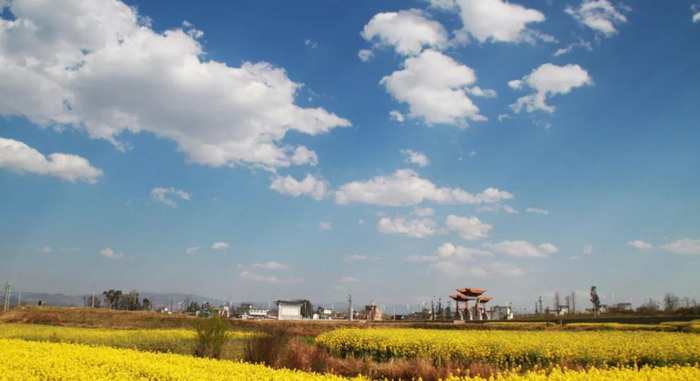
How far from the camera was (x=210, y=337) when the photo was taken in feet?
56.3

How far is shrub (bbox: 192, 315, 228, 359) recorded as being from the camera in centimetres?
1711

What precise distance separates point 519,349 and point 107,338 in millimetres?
19029

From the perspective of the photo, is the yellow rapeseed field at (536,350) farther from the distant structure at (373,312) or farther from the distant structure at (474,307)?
the distant structure at (373,312)

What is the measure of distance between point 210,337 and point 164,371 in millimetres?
8854

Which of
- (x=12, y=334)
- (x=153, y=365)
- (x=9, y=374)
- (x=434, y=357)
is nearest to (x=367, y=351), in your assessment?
(x=434, y=357)

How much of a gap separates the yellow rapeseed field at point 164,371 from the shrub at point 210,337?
5828 millimetres

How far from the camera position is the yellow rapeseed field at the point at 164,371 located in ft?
24.8

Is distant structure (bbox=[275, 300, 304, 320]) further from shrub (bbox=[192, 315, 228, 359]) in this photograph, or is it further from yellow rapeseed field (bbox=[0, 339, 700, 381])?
yellow rapeseed field (bbox=[0, 339, 700, 381])

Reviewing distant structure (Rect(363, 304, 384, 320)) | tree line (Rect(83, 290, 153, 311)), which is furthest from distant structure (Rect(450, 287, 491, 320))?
tree line (Rect(83, 290, 153, 311))

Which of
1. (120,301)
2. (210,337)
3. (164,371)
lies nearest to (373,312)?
(120,301)

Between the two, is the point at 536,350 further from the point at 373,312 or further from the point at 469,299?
the point at 373,312

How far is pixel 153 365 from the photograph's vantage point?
930 cm

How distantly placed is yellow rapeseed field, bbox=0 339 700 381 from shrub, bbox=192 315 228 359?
229 inches

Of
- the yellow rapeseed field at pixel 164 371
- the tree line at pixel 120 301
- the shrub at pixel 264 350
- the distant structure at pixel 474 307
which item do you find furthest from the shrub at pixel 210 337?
the tree line at pixel 120 301
